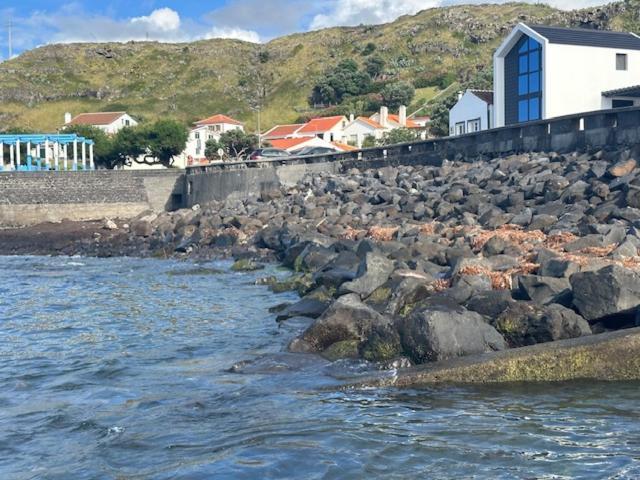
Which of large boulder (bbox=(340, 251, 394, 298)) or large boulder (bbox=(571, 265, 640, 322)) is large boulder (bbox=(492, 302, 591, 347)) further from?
large boulder (bbox=(340, 251, 394, 298))

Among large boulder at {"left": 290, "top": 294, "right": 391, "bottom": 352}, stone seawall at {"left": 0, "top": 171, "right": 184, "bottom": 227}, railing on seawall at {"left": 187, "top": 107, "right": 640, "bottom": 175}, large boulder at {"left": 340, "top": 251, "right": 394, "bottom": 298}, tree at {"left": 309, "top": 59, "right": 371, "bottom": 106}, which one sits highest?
tree at {"left": 309, "top": 59, "right": 371, "bottom": 106}

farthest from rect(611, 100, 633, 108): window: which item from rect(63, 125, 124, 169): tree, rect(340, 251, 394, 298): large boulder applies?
rect(63, 125, 124, 169): tree

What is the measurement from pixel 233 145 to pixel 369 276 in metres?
49.4

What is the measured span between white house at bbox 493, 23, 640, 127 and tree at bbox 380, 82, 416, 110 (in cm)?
4148

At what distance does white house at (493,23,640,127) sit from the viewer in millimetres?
30156

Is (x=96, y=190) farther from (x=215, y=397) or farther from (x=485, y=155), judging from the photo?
(x=215, y=397)

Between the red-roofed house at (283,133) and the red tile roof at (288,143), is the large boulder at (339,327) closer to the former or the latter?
the red tile roof at (288,143)

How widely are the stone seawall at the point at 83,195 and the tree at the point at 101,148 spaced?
1589cm

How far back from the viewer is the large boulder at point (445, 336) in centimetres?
783

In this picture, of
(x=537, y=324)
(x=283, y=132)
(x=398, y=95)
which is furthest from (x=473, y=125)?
(x=398, y=95)

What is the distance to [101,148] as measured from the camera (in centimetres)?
5284

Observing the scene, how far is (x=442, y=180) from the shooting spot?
71.8 feet

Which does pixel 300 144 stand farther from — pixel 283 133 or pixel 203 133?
pixel 203 133

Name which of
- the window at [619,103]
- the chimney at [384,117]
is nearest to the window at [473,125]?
the window at [619,103]
